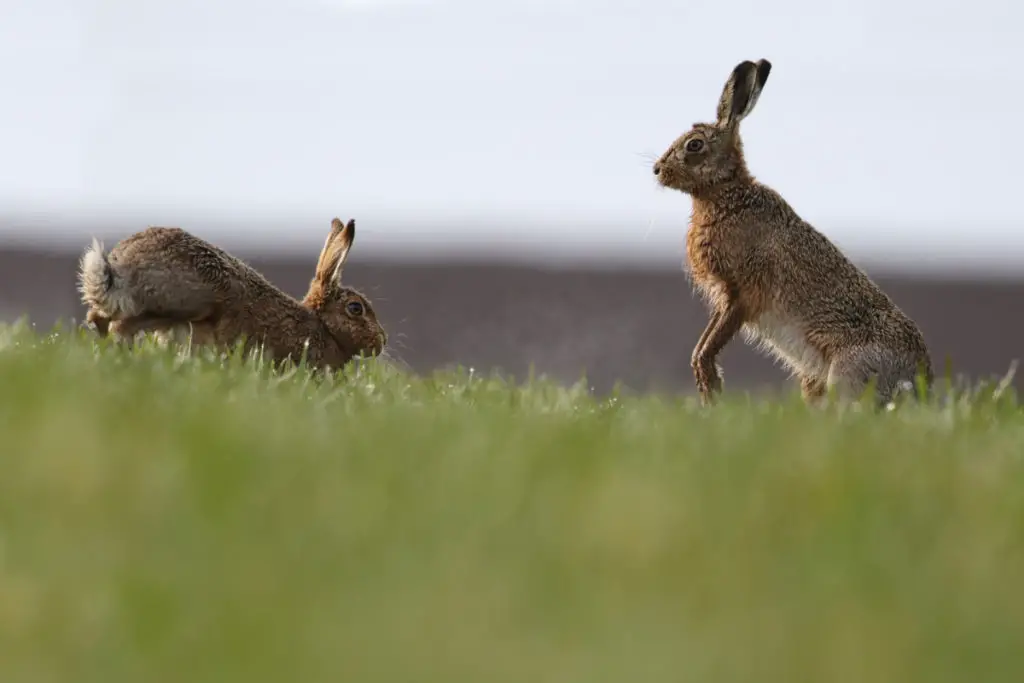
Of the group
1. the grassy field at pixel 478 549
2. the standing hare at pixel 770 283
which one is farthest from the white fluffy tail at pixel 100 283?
the standing hare at pixel 770 283

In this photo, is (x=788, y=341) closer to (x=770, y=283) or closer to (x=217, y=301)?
(x=770, y=283)

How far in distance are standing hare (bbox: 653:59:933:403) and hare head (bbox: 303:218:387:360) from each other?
5.24 ft

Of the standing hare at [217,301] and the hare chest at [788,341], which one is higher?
the hare chest at [788,341]

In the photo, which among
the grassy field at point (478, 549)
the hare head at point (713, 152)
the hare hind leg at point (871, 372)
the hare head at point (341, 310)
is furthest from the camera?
the hare head at point (713, 152)

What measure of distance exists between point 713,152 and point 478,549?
4.57 metres

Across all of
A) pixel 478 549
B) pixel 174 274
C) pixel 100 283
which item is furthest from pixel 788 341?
pixel 478 549

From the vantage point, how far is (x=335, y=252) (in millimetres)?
6191

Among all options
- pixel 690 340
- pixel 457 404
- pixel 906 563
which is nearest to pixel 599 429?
pixel 457 404

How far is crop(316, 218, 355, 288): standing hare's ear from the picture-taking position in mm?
6125

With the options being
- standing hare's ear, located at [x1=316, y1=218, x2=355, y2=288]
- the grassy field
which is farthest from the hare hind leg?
the grassy field

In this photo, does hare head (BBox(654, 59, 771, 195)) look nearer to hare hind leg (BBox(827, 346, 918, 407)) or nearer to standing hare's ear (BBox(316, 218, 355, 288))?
hare hind leg (BBox(827, 346, 918, 407))

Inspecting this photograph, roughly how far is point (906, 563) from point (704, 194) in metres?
4.32

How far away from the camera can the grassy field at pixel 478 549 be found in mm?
1801

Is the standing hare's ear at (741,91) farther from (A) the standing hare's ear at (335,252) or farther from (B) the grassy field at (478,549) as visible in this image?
(B) the grassy field at (478,549)
